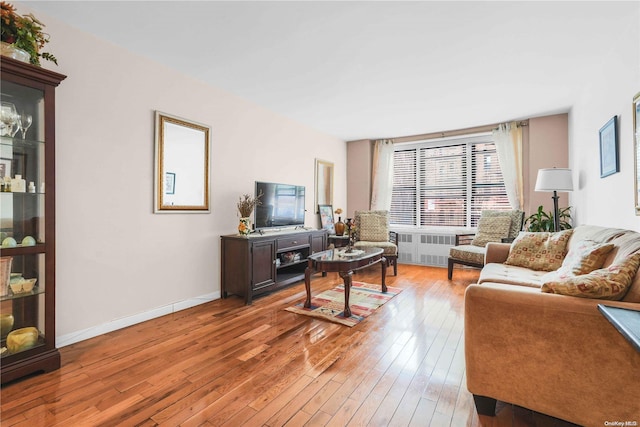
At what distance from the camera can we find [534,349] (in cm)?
143

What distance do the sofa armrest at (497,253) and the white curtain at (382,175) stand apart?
2.74 metres

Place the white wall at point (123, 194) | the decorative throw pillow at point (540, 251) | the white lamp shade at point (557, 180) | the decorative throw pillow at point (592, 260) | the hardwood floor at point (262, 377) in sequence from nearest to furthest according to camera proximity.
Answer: the hardwood floor at point (262, 377) < the decorative throw pillow at point (592, 260) < the white wall at point (123, 194) < the decorative throw pillow at point (540, 251) < the white lamp shade at point (557, 180)

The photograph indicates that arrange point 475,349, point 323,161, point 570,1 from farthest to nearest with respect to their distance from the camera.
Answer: point 323,161
point 570,1
point 475,349

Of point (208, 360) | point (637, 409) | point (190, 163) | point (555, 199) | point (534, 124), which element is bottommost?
point (208, 360)

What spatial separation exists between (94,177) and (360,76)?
8.83ft

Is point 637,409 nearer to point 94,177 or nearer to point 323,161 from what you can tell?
point 94,177

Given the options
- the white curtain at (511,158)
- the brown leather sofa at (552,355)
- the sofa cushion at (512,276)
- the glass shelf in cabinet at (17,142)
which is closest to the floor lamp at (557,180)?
the white curtain at (511,158)

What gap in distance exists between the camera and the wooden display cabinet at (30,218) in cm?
193

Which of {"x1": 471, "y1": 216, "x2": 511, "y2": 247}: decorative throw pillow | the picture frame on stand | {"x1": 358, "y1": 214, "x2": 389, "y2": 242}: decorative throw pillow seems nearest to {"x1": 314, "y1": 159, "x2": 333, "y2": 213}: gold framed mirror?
the picture frame on stand

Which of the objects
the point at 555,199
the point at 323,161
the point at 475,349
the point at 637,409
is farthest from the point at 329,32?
the point at 555,199

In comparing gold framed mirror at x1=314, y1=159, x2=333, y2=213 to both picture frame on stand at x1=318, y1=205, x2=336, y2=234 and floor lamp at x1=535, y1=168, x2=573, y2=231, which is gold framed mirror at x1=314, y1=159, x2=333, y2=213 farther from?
floor lamp at x1=535, y1=168, x2=573, y2=231

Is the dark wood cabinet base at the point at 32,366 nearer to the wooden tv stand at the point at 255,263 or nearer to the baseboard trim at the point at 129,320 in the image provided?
the baseboard trim at the point at 129,320

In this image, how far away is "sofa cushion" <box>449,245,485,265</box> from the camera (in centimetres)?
410

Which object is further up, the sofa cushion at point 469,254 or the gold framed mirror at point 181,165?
the gold framed mirror at point 181,165
